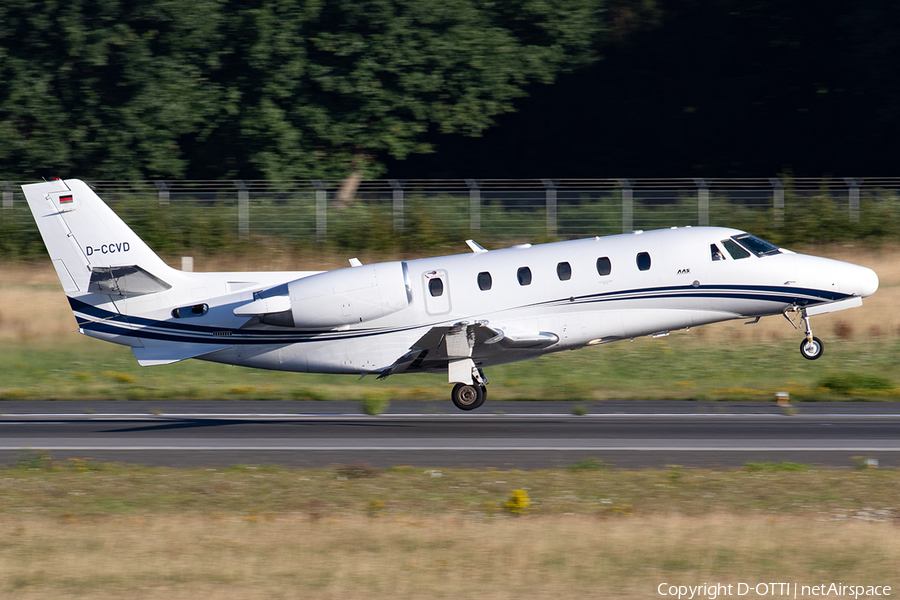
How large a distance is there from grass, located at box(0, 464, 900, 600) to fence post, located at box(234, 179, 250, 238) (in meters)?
20.7

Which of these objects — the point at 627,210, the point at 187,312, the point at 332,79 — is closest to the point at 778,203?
the point at 627,210

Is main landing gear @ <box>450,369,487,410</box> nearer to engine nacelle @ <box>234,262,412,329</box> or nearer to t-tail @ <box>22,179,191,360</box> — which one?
engine nacelle @ <box>234,262,412,329</box>

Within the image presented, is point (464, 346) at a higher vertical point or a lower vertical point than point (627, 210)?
lower

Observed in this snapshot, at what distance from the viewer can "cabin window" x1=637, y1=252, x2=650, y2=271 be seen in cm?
1808

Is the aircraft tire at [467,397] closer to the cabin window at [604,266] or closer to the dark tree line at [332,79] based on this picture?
the cabin window at [604,266]

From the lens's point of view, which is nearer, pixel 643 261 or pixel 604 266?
pixel 604 266

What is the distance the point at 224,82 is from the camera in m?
37.2

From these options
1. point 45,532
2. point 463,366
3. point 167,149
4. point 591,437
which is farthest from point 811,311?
point 167,149

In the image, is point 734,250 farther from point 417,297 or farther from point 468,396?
point 417,297

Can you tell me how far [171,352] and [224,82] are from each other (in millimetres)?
21442

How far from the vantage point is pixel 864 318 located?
88.7ft

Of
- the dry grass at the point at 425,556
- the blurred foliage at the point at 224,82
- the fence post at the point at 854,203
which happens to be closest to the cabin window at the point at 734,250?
the dry grass at the point at 425,556

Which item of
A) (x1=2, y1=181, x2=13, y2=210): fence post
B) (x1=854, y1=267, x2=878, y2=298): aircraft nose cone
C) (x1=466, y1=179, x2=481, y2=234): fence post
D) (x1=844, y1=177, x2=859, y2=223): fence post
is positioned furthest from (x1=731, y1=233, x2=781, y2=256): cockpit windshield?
(x1=2, y1=181, x2=13, y2=210): fence post

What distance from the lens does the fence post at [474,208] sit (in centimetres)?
3281
